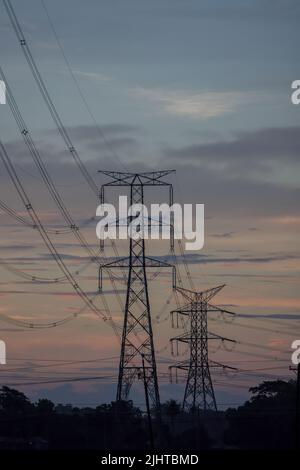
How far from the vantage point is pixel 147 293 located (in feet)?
281

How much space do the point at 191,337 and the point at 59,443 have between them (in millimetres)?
13801

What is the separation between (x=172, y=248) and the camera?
287 ft

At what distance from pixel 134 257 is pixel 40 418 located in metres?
37.8

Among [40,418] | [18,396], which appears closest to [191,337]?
[40,418]

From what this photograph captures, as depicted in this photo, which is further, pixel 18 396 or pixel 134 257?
pixel 18 396
